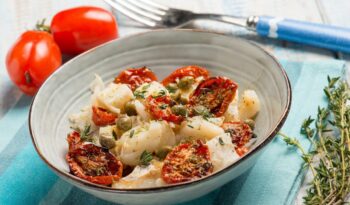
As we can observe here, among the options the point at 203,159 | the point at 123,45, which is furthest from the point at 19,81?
the point at 203,159

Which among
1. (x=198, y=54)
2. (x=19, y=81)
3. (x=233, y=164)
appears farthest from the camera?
(x=19, y=81)

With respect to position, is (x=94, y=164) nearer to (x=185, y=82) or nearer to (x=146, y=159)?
(x=146, y=159)

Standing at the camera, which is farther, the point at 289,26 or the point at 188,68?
the point at 289,26

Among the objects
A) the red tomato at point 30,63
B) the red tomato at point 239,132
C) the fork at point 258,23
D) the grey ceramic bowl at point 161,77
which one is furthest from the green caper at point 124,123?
the fork at point 258,23

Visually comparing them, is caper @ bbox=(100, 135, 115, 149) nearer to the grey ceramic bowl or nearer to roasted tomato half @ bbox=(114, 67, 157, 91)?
the grey ceramic bowl

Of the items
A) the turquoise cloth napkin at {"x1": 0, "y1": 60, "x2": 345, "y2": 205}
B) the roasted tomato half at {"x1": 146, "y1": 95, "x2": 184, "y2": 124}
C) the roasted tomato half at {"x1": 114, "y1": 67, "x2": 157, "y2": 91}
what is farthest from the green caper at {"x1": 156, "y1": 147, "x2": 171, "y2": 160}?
the roasted tomato half at {"x1": 114, "y1": 67, "x2": 157, "y2": 91}

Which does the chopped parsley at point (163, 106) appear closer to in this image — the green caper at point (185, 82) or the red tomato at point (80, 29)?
the green caper at point (185, 82)

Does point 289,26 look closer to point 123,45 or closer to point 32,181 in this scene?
point 123,45
